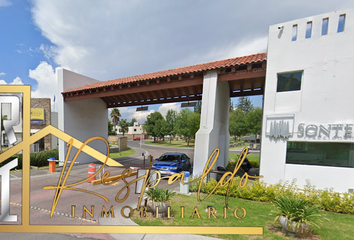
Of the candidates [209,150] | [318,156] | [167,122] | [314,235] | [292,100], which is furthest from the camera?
[167,122]

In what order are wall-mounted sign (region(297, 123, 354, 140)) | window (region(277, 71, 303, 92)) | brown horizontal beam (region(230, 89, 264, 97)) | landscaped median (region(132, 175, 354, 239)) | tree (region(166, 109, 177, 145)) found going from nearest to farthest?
landscaped median (region(132, 175, 354, 239))
wall-mounted sign (region(297, 123, 354, 140))
window (region(277, 71, 303, 92))
brown horizontal beam (region(230, 89, 264, 97))
tree (region(166, 109, 177, 145))

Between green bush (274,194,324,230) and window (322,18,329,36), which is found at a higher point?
window (322,18,329,36)

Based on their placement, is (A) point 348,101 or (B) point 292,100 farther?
(B) point 292,100

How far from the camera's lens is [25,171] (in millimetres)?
3809

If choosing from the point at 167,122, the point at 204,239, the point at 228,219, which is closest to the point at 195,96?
the point at 228,219

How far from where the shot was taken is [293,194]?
620 centimetres

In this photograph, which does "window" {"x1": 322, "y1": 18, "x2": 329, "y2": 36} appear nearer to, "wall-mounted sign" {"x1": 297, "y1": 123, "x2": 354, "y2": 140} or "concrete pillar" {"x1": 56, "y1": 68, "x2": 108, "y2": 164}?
"wall-mounted sign" {"x1": 297, "y1": 123, "x2": 354, "y2": 140}

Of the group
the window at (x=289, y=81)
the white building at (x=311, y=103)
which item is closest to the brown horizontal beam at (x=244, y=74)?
the white building at (x=311, y=103)

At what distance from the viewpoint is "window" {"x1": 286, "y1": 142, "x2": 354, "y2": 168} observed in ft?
19.7

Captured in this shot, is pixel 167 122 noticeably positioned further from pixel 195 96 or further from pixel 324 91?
pixel 324 91

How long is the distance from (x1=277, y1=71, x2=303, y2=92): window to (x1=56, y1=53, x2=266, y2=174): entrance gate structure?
91cm

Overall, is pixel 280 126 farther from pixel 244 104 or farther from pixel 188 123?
pixel 244 104

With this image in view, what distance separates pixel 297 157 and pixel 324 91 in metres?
2.90

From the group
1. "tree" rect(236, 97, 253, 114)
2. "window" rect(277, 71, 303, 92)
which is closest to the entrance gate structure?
"window" rect(277, 71, 303, 92)
